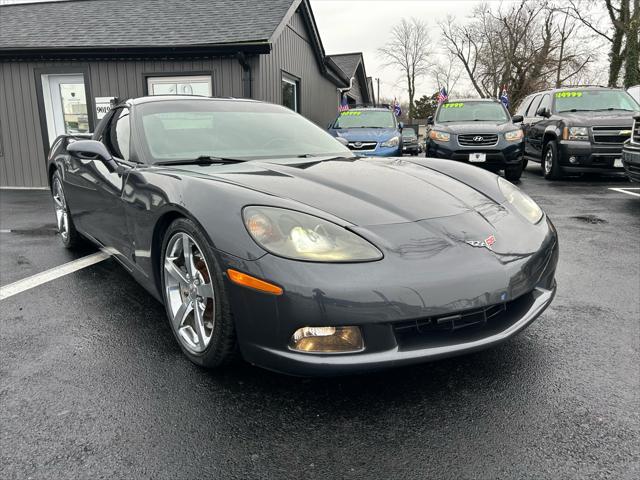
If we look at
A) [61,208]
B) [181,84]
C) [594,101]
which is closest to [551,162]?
[594,101]

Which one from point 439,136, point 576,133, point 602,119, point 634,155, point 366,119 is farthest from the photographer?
point 366,119

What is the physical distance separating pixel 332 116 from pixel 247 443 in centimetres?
1773

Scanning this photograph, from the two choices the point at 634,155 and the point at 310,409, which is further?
the point at 634,155

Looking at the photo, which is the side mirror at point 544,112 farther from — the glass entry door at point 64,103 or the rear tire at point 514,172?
the glass entry door at point 64,103

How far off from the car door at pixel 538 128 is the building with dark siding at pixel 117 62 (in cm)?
551

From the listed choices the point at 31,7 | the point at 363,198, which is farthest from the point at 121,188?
the point at 31,7

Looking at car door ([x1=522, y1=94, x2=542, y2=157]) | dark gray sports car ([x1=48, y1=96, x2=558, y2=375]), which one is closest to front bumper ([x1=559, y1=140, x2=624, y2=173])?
car door ([x1=522, y1=94, x2=542, y2=157])

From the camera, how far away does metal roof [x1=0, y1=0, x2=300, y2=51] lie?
9.64 m

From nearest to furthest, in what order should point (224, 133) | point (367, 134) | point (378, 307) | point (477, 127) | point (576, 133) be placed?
point (378, 307), point (224, 133), point (576, 133), point (477, 127), point (367, 134)

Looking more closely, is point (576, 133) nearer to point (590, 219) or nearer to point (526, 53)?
point (590, 219)

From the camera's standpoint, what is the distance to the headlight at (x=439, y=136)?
901cm

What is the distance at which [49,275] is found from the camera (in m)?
3.81

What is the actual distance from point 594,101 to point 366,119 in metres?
4.62

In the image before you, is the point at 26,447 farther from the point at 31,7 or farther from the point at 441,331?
the point at 31,7
